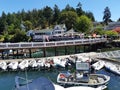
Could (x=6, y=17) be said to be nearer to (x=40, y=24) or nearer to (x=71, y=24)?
A: (x=40, y=24)

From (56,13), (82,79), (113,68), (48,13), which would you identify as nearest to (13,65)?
(113,68)

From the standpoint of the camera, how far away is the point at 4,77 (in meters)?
48.6

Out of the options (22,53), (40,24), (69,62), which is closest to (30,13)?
(40,24)

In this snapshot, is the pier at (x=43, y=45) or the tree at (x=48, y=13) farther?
the tree at (x=48, y=13)

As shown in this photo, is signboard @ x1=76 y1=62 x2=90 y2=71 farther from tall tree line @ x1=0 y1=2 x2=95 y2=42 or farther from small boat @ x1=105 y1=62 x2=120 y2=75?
tall tree line @ x1=0 y1=2 x2=95 y2=42

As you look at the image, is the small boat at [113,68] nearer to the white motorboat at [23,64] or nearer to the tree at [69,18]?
the white motorboat at [23,64]

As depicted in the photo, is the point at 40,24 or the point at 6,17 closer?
the point at 6,17

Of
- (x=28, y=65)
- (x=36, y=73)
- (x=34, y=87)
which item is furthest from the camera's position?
(x=28, y=65)

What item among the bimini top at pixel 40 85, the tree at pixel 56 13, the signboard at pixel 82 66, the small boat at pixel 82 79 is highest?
the tree at pixel 56 13

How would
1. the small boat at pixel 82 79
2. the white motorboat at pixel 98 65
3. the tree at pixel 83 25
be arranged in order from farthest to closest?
the tree at pixel 83 25 → the white motorboat at pixel 98 65 → the small boat at pixel 82 79

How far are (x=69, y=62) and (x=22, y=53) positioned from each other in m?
21.9

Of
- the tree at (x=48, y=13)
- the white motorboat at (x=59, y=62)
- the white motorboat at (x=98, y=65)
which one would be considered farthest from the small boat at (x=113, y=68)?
the tree at (x=48, y=13)

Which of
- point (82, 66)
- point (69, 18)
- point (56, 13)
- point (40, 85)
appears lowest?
point (82, 66)

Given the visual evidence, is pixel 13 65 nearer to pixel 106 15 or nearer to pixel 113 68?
pixel 113 68
